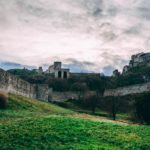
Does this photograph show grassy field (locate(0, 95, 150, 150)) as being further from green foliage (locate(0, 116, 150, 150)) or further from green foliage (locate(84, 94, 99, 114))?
green foliage (locate(84, 94, 99, 114))

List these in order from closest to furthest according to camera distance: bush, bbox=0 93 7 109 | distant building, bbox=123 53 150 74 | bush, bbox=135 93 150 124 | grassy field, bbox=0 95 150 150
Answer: grassy field, bbox=0 95 150 150
bush, bbox=0 93 7 109
bush, bbox=135 93 150 124
distant building, bbox=123 53 150 74

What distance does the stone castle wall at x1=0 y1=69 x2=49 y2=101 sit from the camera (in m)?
56.3

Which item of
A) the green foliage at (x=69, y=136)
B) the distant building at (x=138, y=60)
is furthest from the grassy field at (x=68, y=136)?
the distant building at (x=138, y=60)

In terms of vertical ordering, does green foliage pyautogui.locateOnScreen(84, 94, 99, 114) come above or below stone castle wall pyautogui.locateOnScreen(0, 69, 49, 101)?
below

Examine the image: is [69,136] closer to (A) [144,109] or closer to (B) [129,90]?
(A) [144,109]

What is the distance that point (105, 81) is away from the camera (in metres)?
119

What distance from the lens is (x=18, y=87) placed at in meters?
62.7

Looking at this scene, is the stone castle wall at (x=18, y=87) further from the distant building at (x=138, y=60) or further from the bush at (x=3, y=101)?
the distant building at (x=138, y=60)

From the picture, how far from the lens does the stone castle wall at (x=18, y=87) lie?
56.3 metres

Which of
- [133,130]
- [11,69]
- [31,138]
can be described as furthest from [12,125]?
[11,69]

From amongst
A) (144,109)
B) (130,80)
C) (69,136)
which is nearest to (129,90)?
(130,80)

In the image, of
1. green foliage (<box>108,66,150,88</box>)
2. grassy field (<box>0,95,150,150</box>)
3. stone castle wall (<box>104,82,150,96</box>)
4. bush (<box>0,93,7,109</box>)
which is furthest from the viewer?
green foliage (<box>108,66,150,88</box>)

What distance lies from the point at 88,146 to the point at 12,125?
25.2ft

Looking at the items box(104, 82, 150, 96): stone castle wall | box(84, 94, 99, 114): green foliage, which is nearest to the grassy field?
box(84, 94, 99, 114): green foliage
